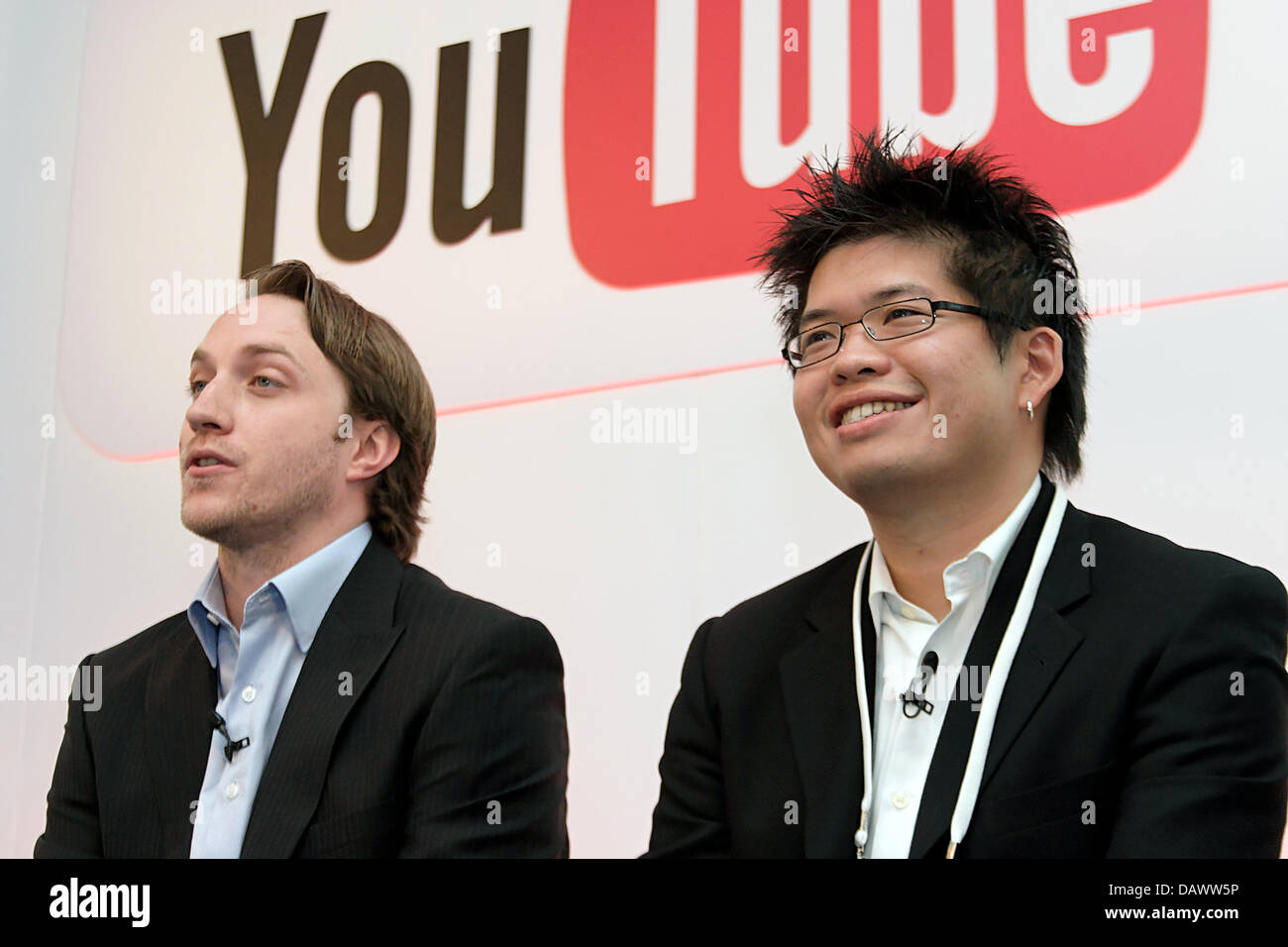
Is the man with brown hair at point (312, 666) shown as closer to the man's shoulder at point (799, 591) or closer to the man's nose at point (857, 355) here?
the man's shoulder at point (799, 591)

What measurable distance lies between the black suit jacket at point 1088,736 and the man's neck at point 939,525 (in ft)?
0.34

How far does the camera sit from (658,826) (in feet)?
6.90

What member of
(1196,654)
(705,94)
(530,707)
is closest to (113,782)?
(530,707)

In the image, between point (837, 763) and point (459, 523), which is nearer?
point (837, 763)

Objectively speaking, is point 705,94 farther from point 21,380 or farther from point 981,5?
point 21,380

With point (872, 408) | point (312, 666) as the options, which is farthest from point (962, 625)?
point (312, 666)

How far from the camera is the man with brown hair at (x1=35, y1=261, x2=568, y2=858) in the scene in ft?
6.75

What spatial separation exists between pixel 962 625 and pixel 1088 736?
0.89ft

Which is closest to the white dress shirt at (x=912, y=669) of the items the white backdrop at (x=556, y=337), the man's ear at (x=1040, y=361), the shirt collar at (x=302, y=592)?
the man's ear at (x=1040, y=361)

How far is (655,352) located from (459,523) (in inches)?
25.5

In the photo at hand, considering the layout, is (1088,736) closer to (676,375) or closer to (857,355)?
(857,355)

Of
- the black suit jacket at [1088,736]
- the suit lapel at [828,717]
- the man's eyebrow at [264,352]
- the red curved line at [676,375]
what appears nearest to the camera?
the black suit jacket at [1088,736]

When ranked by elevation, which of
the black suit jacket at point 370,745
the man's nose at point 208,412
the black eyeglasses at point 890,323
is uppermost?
the black eyeglasses at point 890,323

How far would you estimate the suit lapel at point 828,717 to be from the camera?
1860 mm
